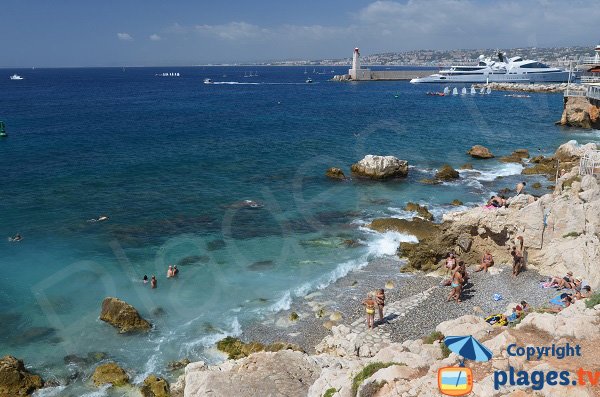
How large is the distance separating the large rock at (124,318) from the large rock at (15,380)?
11.6 feet

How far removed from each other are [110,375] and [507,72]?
143m

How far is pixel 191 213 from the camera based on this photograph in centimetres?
3145

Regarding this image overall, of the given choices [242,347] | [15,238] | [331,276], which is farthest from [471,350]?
[15,238]

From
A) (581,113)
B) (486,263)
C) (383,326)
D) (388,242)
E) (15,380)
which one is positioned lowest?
(15,380)

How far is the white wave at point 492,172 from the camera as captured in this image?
132 ft

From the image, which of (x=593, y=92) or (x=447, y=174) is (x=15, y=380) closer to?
(x=447, y=174)

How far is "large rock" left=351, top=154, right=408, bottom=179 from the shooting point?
38906 millimetres

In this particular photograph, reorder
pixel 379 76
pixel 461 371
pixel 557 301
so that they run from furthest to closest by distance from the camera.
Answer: pixel 379 76
pixel 557 301
pixel 461 371

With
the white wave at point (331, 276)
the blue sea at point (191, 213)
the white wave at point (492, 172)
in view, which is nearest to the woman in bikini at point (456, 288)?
the white wave at point (331, 276)

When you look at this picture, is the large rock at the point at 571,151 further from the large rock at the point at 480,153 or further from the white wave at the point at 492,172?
the large rock at the point at 480,153

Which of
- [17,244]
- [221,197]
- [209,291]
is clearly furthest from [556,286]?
[17,244]

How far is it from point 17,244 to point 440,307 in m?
22.4

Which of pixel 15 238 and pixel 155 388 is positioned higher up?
pixel 15 238

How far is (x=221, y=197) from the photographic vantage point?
114 ft
